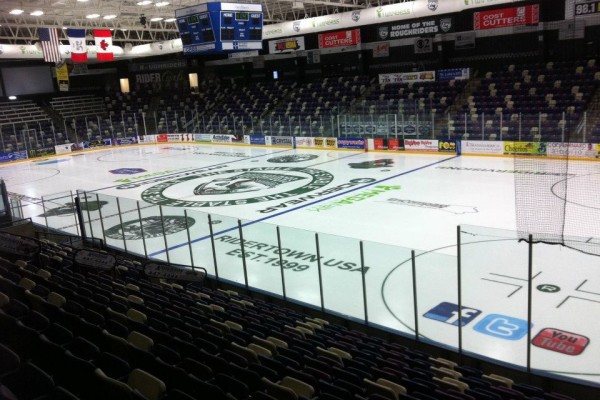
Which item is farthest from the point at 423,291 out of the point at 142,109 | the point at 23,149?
the point at 142,109

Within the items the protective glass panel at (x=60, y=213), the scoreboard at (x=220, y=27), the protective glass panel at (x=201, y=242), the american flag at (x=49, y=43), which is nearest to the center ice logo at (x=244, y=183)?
the scoreboard at (x=220, y=27)

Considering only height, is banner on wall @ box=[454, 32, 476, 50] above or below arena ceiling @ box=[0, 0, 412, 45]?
below

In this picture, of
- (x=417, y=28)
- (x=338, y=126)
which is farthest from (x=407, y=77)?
(x=338, y=126)

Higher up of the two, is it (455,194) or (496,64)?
(496,64)

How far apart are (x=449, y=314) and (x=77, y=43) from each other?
2308cm

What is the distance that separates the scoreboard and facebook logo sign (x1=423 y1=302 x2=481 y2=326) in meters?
11.4

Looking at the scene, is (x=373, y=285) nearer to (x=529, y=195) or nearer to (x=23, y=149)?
(x=529, y=195)

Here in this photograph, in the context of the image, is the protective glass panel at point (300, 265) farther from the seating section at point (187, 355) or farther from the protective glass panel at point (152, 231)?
the protective glass panel at point (152, 231)

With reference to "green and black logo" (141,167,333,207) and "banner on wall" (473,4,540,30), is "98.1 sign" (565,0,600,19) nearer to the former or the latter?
"green and black logo" (141,167,333,207)

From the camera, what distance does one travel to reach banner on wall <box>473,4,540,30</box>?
88.0 feet

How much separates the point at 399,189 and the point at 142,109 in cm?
3256

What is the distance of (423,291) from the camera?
838 centimetres

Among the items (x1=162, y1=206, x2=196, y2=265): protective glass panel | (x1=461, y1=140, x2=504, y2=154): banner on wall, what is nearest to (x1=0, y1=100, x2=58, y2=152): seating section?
(x1=461, y1=140, x2=504, y2=154): banner on wall

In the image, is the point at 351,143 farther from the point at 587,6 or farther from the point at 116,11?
the point at 587,6
